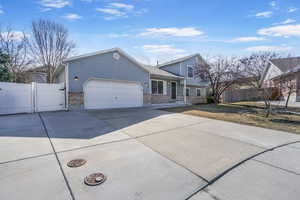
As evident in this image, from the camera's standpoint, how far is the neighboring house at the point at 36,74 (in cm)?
1543

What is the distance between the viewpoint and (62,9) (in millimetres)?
8180

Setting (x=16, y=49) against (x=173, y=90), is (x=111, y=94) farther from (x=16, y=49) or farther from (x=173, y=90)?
(x=16, y=49)

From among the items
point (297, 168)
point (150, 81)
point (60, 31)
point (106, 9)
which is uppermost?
point (60, 31)

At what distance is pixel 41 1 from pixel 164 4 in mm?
6977

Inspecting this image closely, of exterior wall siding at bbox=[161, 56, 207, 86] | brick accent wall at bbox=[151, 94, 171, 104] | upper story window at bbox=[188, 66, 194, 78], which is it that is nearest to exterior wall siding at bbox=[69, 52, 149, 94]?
brick accent wall at bbox=[151, 94, 171, 104]

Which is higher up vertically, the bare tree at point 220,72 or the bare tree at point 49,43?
the bare tree at point 49,43

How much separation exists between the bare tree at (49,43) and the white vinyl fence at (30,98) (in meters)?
7.87

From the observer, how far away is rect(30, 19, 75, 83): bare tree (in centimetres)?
1554

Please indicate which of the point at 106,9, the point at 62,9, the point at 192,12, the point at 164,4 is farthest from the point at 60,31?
the point at 192,12

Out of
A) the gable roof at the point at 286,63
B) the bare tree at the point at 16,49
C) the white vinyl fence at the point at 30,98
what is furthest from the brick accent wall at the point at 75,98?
the gable roof at the point at 286,63

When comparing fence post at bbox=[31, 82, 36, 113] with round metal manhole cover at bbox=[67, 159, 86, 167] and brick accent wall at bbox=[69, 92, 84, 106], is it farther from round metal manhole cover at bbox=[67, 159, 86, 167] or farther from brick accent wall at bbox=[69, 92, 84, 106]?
round metal manhole cover at bbox=[67, 159, 86, 167]

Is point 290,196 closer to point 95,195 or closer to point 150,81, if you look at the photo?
point 95,195

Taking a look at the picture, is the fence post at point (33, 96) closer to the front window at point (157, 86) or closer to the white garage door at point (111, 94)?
the white garage door at point (111, 94)

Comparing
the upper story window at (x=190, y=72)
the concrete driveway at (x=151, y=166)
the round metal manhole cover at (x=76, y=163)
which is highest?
the upper story window at (x=190, y=72)
